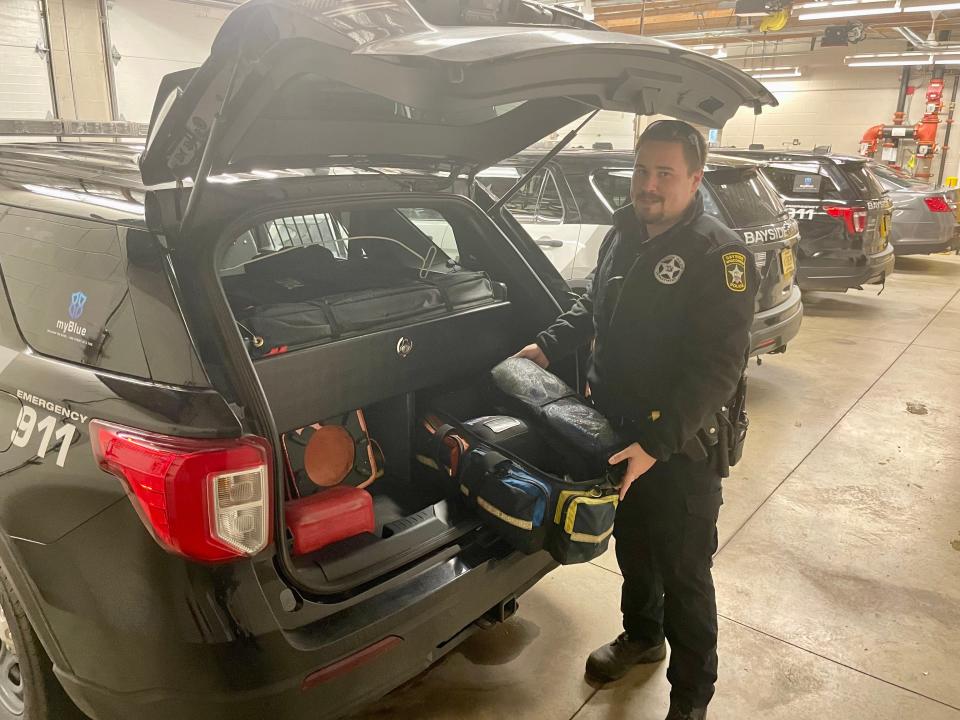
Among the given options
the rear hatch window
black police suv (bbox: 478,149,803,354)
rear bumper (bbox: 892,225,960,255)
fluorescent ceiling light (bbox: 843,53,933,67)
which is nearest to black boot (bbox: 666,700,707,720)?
black police suv (bbox: 478,149,803,354)

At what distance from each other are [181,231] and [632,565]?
1541 mm

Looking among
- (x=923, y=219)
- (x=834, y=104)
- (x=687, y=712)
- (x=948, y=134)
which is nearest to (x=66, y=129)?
(x=687, y=712)

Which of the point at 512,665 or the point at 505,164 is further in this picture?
the point at 505,164

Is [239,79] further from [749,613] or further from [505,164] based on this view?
[505,164]

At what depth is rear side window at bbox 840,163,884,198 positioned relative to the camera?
641cm

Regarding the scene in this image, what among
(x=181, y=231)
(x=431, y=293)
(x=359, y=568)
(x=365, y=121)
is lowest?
(x=359, y=568)

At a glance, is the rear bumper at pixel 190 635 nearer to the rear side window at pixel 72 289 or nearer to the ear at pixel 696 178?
the rear side window at pixel 72 289

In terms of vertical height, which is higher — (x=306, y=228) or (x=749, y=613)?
(x=306, y=228)

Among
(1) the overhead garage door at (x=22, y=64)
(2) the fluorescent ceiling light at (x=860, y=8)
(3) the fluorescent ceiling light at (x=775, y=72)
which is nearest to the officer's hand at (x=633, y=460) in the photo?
(1) the overhead garage door at (x=22, y=64)

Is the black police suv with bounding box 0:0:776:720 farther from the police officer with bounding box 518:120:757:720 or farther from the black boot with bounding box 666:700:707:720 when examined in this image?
the black boot with bounding box 666:700:707:720

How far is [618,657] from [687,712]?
0.94ft

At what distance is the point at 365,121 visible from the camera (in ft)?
6.51

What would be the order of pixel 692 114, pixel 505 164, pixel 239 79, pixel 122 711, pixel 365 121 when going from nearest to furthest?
pixel 239 79
pixel 122 711
pixel 692 114
pixel 365 121
pixel 505 164

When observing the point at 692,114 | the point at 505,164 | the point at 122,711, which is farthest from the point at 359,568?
the point at 505,164
